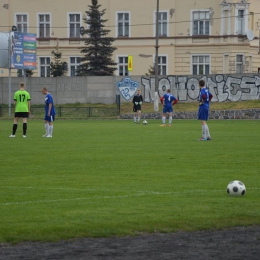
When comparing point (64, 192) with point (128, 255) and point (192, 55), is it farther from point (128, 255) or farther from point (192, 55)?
point (192, 55)

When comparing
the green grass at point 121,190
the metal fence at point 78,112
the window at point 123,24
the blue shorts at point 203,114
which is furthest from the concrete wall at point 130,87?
the green grass at point 121,190

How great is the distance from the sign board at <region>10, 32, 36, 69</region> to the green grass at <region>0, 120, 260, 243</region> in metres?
36.1

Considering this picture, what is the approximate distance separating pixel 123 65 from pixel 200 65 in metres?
7.24

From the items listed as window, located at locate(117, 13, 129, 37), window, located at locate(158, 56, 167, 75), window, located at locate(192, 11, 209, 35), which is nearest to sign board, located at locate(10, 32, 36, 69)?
window, located at locate(117, 13, 129, 37)

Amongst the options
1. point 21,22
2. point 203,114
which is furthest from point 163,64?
point 203,114

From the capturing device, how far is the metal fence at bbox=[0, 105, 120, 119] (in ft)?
204

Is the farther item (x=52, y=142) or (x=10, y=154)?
(x=52, y=142)

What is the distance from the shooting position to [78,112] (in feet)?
207

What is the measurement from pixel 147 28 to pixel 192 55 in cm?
490

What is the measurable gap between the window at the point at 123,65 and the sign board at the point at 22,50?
1590 cm

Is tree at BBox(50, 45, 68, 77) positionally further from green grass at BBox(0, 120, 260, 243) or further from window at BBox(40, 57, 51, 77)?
green grass at BBox(0, 120, 260, 243)

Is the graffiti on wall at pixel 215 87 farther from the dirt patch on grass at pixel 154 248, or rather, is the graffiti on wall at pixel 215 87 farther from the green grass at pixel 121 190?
the dirt patch on grass at pixel 154 248

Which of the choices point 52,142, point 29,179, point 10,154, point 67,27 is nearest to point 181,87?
point 67,27

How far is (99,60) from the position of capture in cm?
7212
